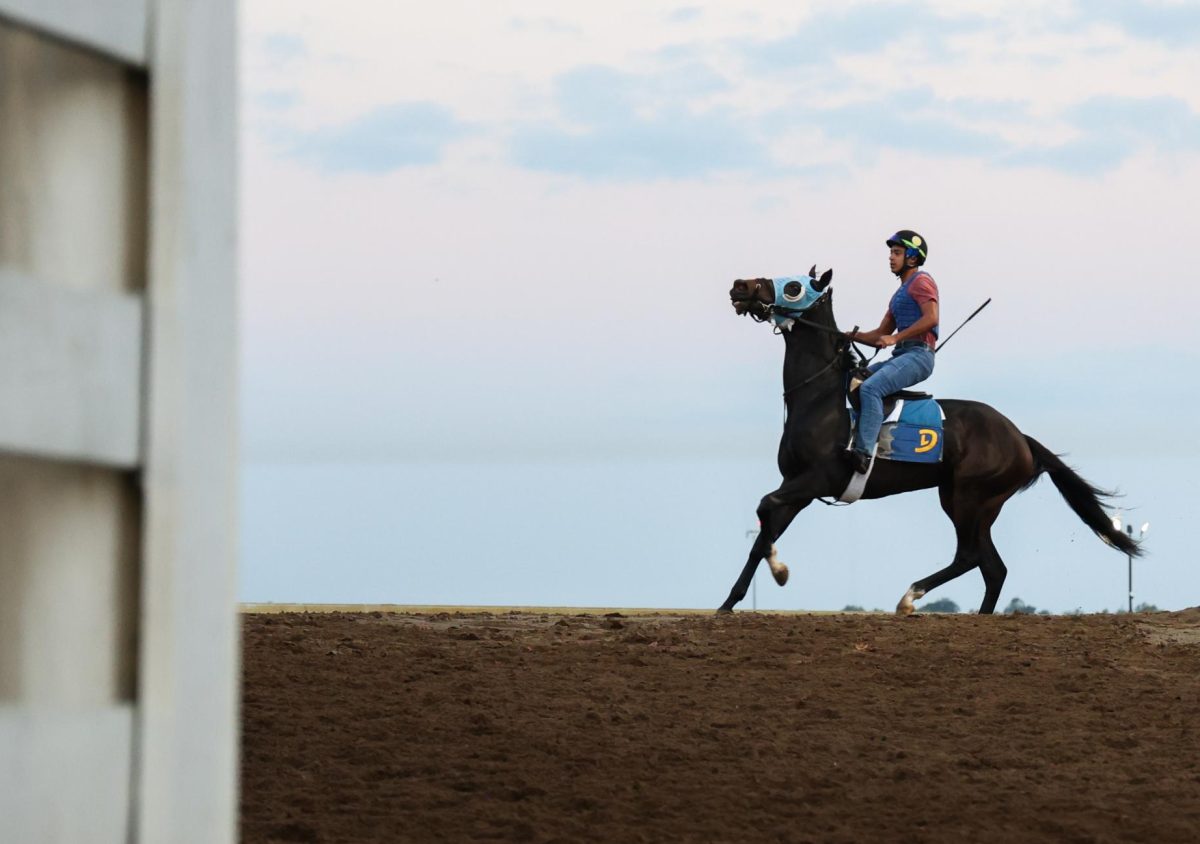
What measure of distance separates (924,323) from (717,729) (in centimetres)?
640

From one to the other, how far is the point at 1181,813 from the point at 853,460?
23.0 ft

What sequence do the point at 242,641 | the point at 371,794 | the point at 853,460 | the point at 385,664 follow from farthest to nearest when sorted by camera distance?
the point at 853,460 < the point at 242,641 < the point at 385,664 < the point at 371,794

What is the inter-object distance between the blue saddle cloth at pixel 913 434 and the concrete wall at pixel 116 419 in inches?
484


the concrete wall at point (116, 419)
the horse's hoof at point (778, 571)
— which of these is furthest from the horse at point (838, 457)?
the concrete wall at point (116, 419)

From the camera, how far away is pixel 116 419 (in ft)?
8.41

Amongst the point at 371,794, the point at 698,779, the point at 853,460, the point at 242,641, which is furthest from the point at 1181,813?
the point at 853,460

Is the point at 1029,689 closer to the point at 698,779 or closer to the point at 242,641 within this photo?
the point at 698,779

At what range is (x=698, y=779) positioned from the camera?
7996 mm

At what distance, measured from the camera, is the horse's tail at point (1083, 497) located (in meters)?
16.2

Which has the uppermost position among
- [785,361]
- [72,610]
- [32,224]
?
[785,361]

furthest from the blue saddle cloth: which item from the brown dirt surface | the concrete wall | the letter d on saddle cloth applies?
the concrete wall

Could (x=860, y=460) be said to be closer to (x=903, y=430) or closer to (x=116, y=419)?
(x=903, y=430)

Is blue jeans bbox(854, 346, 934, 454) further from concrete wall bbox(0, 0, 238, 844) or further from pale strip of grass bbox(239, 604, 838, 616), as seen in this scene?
concrete wall bbox(0, 0, 238, 844)

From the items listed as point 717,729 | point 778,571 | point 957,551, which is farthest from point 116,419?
point 957,551
